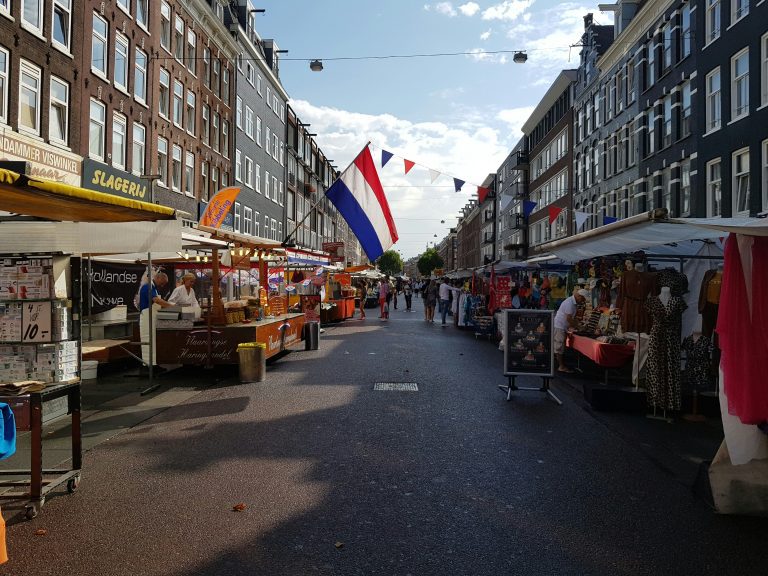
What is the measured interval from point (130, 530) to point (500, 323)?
49.5 feet

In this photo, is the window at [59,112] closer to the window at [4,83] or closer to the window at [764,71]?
the window at [4,83]

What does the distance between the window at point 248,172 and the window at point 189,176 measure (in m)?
8.76

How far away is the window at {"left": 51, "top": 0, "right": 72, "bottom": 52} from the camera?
60.5ft

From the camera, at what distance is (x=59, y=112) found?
61.8ft

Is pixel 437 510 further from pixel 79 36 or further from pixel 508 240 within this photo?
pixel 508 240

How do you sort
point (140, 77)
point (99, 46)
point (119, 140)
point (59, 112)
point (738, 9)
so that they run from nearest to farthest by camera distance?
point (59, 112) → point (99, 46) → point (738, 9) → point (119, 140) → point (140, 77)

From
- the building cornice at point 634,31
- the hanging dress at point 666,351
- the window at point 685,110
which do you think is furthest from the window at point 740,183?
the hanging dress at point 666,351

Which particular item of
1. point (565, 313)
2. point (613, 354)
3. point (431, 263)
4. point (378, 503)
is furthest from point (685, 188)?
point (431, 263)

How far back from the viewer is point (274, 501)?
492cm

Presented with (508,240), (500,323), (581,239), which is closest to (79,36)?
(500,323)

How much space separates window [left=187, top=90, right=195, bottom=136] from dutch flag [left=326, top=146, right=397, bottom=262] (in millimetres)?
17412

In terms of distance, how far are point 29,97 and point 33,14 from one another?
7.85ft

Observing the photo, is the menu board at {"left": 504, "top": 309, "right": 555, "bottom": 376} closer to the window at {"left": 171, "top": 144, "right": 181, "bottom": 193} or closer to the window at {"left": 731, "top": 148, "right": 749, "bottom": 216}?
the window at {"left": 731, "top": 148, "right": 749, "bottom": 216}

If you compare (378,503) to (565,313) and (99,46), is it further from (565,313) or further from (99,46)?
(99,46)
